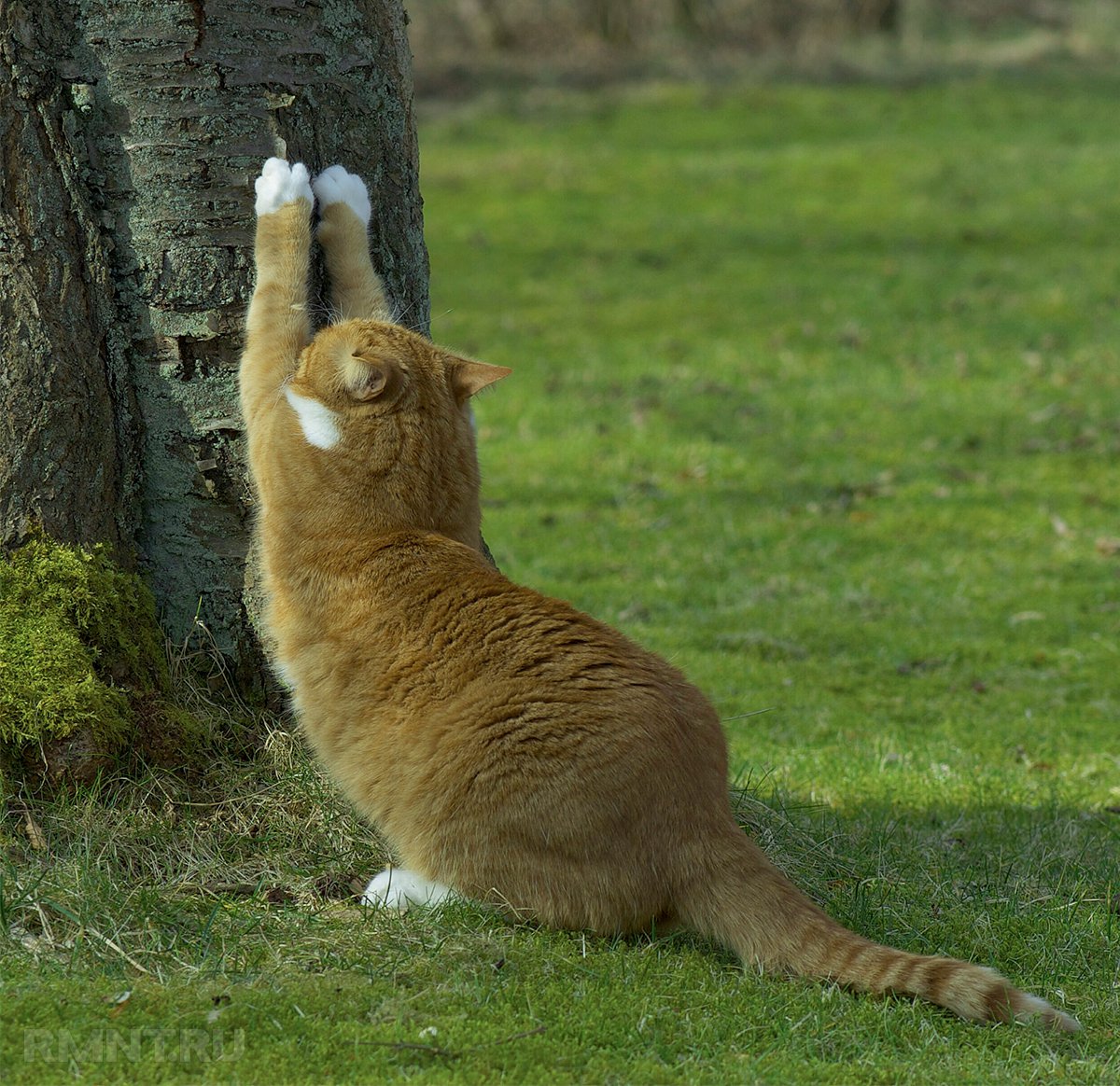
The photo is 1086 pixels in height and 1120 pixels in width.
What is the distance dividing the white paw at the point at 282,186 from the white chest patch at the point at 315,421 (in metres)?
0.53

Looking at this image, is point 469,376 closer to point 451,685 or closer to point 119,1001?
point 451,685

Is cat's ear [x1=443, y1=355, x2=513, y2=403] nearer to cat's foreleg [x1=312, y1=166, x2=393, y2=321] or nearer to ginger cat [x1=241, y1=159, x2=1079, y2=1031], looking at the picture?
ginger cat [x1=241, y1=159, x2=1079, y2=1031]

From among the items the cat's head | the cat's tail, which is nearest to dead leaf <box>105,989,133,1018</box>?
the cat's tail

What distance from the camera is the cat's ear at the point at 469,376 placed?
13.9 feet

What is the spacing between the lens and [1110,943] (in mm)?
3814

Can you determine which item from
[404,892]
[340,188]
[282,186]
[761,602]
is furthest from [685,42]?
[404,892]

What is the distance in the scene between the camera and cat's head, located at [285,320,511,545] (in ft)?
13.0

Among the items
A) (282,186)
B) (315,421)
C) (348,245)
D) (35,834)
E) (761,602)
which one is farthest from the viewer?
(761,602)

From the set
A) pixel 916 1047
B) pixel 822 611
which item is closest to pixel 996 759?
pixel 822 611

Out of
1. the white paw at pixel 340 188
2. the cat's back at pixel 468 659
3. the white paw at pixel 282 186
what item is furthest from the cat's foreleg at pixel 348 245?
the cat's back at pixel 468 659

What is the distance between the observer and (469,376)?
166 inches

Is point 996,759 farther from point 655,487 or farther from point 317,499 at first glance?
point 655,487

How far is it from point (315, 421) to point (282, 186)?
668 mm

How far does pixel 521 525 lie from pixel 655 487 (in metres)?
1.10
